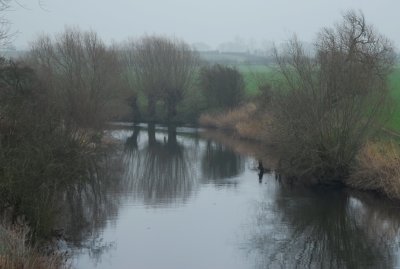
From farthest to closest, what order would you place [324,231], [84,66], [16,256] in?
[84,66] < [324,231] < [16,256]

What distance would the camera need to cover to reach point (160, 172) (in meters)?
28.3

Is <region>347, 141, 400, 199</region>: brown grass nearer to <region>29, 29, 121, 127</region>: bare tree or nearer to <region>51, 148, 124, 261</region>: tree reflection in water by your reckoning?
<region>51, 148, 124, 261</region>: tree reflection in water

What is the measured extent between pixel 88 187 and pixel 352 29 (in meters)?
19.4

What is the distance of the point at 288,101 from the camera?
947 inches

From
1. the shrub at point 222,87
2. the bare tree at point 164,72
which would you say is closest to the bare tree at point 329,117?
the shrub at point 222,87

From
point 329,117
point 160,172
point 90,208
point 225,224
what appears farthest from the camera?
point 160,172

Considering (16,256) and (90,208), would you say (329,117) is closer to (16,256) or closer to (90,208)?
(90,208)

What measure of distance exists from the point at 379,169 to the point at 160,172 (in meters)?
10.7

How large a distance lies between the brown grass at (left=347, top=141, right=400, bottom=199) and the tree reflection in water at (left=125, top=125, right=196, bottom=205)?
611cm

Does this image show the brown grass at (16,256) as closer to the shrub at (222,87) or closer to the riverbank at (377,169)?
the riverbank at (377,169)

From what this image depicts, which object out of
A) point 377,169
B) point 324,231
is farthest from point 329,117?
point 324,231

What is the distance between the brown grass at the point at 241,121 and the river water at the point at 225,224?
12.2 meters

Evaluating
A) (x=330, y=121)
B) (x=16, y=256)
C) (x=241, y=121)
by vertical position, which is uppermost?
(x=330, y=121)

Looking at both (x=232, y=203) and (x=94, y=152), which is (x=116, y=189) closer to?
(x=94, y=152)
